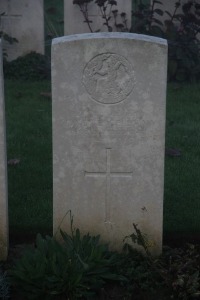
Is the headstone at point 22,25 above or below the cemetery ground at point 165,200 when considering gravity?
above

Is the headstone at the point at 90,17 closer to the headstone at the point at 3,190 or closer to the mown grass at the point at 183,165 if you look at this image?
the mown grass at the point at 183,165

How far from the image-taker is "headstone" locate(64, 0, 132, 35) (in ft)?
31.6

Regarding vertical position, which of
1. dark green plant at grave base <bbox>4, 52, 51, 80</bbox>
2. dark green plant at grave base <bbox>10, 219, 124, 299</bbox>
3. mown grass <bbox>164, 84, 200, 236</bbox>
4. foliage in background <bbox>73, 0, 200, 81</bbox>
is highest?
foliage in background <bbox>73, 0, 200, 81</bbox>

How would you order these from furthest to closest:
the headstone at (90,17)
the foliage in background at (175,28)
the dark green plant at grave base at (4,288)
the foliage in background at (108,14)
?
the headstone at (90,17) < the foliage in background at (108,14) < the foliage in background at (175,28) < the dark green plant at grave base at (4,288)

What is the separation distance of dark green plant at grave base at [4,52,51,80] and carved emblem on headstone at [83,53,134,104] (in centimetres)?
522

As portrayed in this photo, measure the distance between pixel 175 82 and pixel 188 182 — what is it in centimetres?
362

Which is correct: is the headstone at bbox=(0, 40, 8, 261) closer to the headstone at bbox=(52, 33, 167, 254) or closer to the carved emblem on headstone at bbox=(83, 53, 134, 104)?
the headstone at bbox=(52, 33, 167, 254)

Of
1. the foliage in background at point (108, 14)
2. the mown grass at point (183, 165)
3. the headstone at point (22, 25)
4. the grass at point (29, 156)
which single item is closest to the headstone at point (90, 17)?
the foliage in background at point (108, 14)

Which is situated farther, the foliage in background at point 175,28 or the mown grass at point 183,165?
the foliage in background at point 175,28

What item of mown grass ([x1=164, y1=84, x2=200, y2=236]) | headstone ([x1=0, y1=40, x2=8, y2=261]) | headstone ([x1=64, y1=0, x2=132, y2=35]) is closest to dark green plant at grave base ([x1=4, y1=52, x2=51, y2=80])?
headstone ([x1=64, y1=0, x2=132, y2=35])

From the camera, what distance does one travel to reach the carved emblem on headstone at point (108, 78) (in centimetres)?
419

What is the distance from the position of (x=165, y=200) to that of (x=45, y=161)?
1306mm

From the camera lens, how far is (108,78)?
4.23m

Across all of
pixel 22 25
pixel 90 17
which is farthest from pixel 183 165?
pixel 22 25
